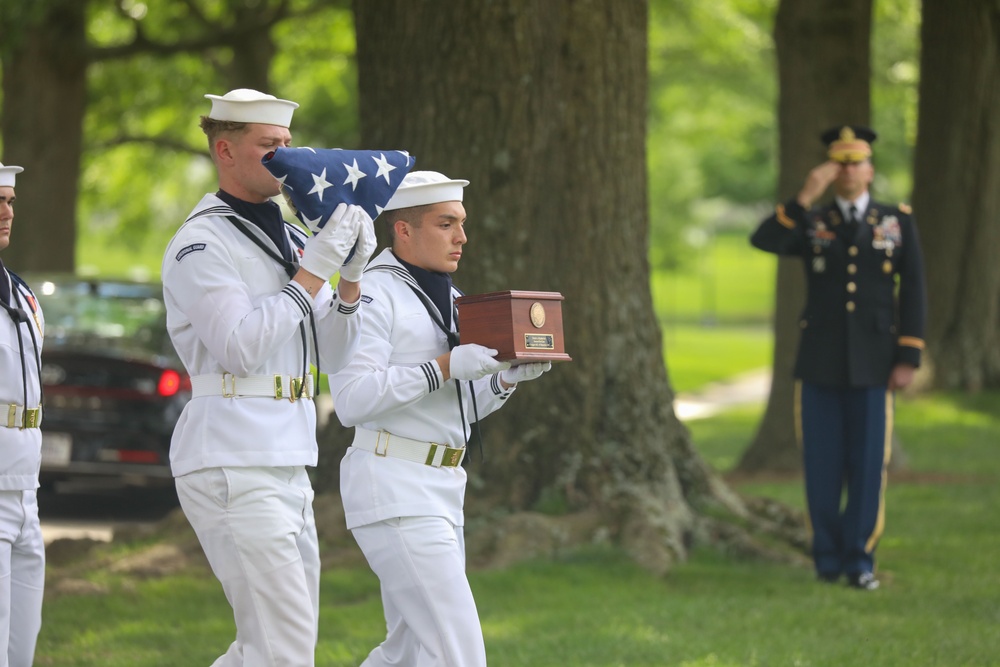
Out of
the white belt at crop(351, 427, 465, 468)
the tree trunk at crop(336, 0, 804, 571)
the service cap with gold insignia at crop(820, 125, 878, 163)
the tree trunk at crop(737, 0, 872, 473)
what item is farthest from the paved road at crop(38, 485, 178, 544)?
the white belt at crop(351, 427, 465, 468)

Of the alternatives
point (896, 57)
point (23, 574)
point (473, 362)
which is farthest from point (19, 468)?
point (896, 57)

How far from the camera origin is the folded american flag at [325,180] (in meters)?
4.35

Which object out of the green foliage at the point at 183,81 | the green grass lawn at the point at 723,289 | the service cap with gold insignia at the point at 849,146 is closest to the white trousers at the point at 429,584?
the service cap with gold insignia at the point at 849,146

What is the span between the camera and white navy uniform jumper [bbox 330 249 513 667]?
466 cm

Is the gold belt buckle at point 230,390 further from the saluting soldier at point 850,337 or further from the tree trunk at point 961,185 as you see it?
the tree trunk at point 961,185

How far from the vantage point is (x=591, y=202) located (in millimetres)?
8781

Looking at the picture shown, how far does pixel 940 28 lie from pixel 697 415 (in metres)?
8.15

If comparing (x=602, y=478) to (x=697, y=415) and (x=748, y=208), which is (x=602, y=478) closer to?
(x=697, y=415)

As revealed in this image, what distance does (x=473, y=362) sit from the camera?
4625 mm

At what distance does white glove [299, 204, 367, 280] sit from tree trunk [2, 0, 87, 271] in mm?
14249

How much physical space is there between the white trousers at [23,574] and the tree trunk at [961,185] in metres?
13.8

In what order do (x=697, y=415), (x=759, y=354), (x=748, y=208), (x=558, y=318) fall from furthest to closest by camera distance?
1. (x=748, y=208)
2. (x=759, y=354)
3. (x=697, y=415)
4. (x=558, y=318)

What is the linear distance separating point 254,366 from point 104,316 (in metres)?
7.34

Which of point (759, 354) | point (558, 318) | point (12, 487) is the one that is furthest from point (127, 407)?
point (759, 354)
